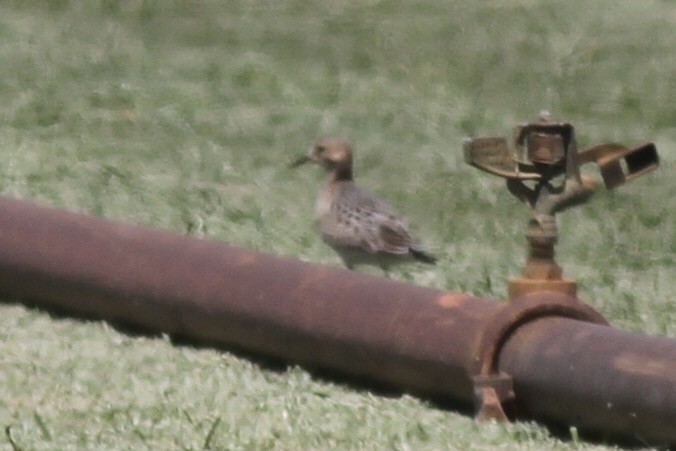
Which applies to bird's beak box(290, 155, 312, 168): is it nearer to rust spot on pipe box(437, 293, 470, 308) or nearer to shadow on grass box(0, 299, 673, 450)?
shadow on grass box(0, 299, 673, 450)

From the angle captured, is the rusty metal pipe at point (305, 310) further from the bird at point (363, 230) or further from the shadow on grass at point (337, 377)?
the bird at point (363, 230)

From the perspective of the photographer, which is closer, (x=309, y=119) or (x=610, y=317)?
(x=610, y=317)

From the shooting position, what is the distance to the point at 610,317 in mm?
6879

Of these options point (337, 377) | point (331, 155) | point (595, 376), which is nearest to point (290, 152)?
point (331, 155)

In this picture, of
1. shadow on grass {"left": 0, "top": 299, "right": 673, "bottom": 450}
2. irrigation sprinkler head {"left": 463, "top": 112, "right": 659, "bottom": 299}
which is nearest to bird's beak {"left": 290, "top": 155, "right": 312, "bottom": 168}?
shadow on grass {"left": 0, "top": 299, "right": 673, "bottom": 450}

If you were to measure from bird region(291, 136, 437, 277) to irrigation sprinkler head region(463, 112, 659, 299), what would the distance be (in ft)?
8.02

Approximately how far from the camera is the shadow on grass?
4941 millimetres

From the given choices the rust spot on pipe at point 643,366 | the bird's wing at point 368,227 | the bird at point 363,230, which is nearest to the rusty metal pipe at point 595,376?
the rust spot on pipe at point 643,366

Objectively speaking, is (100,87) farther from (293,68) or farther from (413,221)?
(413,221)

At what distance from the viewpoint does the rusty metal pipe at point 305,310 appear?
5027mm

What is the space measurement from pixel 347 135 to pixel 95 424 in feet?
19.0

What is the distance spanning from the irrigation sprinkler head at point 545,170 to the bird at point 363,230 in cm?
244

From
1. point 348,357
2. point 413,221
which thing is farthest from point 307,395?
point 413,221

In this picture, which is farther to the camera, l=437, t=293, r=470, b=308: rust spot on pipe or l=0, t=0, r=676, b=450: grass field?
l=437, t=293, r=470, b=308: rust spot on pipe
